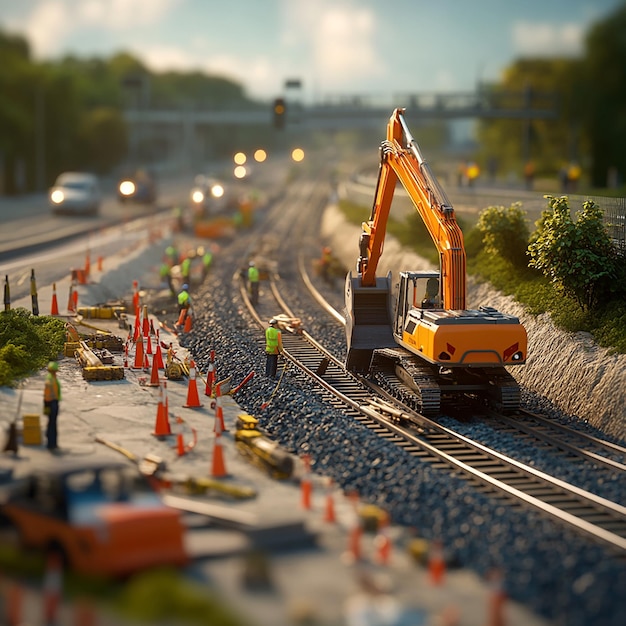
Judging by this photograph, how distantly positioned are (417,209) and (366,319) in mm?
3214

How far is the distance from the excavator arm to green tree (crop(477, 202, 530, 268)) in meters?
5.50

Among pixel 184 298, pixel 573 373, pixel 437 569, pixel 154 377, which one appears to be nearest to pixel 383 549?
pixel 437 569

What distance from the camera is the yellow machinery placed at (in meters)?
16.2

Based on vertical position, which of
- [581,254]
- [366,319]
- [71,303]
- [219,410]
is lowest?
[219,410]

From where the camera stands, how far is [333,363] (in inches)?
1024

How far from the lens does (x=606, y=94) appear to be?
72812 millimetres

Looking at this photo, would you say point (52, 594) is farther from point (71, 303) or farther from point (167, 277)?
point (167, 277)

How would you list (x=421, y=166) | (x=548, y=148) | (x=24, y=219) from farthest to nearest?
(x=548, y=148)
(x=24, y=219)
(x=421, y=166)

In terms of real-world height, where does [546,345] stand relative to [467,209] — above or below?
below

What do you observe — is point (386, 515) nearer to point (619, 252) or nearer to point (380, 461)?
point (380, 461)

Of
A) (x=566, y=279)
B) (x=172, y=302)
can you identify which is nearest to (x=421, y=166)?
(x=566, y=279)

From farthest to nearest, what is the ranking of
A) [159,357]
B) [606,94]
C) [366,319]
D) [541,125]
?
1. [541,125]
2. [606,94]
3. [366,319]
4. [159,357]

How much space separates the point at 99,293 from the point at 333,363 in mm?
12461

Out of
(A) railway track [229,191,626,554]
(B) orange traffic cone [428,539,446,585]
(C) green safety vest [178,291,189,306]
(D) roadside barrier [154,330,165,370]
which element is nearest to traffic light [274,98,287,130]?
(C) green safety vest [178,291,189,306]
